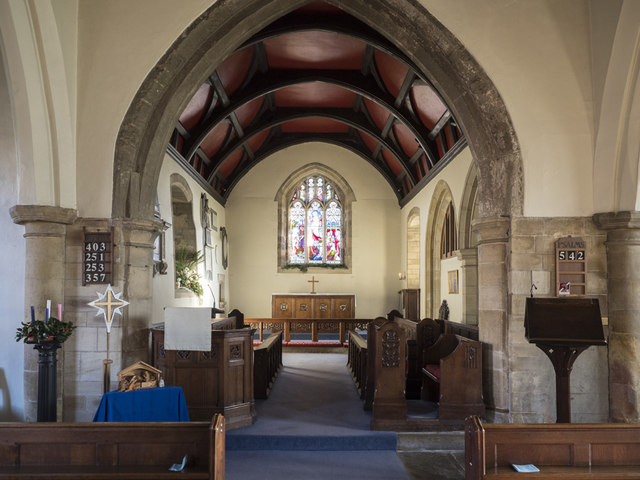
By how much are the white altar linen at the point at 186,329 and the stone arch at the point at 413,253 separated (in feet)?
29.7

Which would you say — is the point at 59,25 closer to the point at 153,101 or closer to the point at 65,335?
the point at 153,101

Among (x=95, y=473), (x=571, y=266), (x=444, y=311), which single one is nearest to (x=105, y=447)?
(x=95, y=473)

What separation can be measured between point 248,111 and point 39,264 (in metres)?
6.86

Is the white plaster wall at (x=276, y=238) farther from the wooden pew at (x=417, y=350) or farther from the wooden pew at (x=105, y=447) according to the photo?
the wooden pew at (x=105, y=447)

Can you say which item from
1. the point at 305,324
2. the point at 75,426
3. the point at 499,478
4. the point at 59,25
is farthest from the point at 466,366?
the point at 305,324

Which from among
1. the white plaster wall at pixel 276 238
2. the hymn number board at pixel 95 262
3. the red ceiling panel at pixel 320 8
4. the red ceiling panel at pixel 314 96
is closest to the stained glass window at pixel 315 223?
the white plaster wall at pixel 276 238

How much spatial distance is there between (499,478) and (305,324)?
352 inches

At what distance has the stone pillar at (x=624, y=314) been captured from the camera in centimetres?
471

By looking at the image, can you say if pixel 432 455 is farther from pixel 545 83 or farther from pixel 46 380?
pixel 545 83

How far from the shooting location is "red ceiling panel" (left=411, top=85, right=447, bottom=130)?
28.5 ft

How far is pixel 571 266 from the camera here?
491cm

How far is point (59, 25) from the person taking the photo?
4.81 metres

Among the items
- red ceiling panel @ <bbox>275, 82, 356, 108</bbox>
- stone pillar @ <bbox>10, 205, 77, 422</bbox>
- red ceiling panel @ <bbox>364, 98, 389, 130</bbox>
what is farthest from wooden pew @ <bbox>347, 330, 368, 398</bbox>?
red ceiling panel @ <bbox>275, 82, 356, 108</bbox>

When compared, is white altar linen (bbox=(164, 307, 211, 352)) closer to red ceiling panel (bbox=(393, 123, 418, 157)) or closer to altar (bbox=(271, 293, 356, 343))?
red ceiling panel (bbox=(393, 123, 418, 157))
